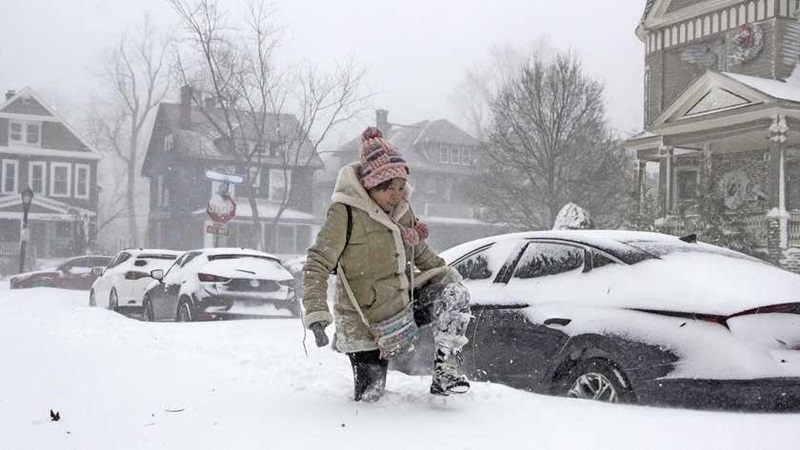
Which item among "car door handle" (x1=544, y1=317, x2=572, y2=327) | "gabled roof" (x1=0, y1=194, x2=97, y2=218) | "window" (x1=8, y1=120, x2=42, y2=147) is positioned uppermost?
"window" (x1=8, y1=120, x2=42, y2=147)

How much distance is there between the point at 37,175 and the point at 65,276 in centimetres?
1850

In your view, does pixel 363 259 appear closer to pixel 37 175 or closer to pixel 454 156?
pixel 37 175

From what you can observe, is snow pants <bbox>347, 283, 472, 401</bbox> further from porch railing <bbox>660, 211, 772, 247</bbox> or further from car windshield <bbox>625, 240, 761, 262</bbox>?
porch railing <bbox>660, 211, 772, 247</bbox>

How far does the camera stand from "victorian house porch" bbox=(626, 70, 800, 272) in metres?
17.6

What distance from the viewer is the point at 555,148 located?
82.6ft

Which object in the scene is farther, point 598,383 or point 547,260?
point 547,260

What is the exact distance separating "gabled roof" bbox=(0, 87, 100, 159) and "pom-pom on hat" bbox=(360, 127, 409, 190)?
43009mm

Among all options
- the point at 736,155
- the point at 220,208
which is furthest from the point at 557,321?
the point at 736,155

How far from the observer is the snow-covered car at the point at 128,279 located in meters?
14.8

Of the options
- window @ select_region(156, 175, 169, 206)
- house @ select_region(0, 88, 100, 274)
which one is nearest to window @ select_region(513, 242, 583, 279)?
house @ select_region(0, 88, 100, 274)

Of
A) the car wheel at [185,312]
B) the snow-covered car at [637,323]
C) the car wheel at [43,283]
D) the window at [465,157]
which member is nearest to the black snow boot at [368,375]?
the snow-covered car at [637,323]

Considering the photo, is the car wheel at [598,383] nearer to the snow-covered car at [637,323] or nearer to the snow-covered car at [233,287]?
the snow-covered car at [637,323]

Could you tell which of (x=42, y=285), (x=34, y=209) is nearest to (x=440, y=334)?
(x=42, y=285)

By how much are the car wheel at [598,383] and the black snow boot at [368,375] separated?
134 centimetres
